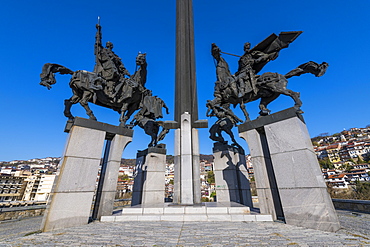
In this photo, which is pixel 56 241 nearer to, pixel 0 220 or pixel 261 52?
pixel 0 220

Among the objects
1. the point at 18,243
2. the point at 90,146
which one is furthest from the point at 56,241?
the point at 90,146

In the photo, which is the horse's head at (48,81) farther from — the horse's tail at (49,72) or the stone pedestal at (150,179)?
the stone pedestal at (150,179)

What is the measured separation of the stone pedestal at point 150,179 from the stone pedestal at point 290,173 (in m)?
6.14

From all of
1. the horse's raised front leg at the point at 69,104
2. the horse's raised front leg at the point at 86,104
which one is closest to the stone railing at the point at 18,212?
the horse's raised front leg at the point at 69,104

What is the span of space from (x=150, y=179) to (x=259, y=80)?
8.84m

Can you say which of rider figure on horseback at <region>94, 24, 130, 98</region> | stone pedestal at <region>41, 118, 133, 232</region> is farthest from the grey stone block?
rider figure on horseback at <region>94, 24, 130, 98</region>

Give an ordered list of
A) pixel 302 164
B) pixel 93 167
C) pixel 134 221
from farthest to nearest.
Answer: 1. pixel 93 167
2. pixel 134 221
3. pixel 302 164

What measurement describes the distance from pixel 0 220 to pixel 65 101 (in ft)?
24.4

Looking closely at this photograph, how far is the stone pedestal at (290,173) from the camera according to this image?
5387mm

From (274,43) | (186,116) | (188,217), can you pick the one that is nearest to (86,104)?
(186,116)

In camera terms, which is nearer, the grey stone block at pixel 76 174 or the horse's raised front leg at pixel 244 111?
the grey stone block at pixel 76 174

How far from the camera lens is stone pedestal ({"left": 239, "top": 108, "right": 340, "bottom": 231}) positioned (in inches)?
212

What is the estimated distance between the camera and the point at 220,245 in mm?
3564

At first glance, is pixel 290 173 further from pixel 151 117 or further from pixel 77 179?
pixel 151 117
